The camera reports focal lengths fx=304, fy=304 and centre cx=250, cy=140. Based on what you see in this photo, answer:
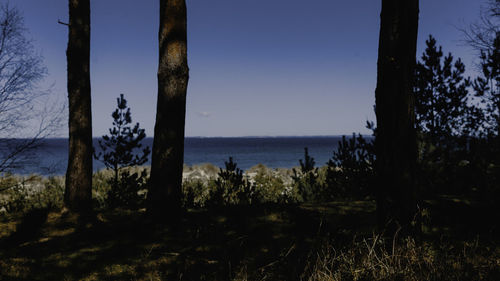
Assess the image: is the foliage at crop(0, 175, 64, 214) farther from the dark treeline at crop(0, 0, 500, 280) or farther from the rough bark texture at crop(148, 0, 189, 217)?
the rough bark texture at crop(148, 0, 189, 217)

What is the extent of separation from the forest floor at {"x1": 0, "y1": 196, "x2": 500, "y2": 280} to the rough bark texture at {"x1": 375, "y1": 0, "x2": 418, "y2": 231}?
612 millimetres

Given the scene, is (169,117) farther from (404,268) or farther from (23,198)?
(23,198)

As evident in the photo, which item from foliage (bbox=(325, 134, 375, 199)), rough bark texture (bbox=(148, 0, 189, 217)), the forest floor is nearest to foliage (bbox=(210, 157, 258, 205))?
the forest floor

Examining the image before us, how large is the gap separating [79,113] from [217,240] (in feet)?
13.1

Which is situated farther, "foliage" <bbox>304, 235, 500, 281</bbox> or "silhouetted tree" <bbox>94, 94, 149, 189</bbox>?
"silhouetted tree" <bbox>94, 94, 149, 189</bbox>

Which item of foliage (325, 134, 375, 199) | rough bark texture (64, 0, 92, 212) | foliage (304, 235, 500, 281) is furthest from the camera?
foliage (325, 134, 375, 199)

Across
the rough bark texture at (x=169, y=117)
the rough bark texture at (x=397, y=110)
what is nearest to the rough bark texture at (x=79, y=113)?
the rough bark texture at (x=169, y=117)

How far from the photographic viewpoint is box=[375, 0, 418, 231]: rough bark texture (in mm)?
3301

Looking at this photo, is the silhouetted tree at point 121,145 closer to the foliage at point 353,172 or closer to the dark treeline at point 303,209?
the dark treeline at point 303,209

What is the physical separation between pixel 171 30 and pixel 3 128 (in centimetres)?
593

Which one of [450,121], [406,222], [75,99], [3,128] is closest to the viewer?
[406,222]

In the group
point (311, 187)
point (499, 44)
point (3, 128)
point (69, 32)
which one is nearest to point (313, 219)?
point (311, 187)

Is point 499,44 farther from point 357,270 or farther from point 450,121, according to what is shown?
point 357,270

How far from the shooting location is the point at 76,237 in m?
4.11
